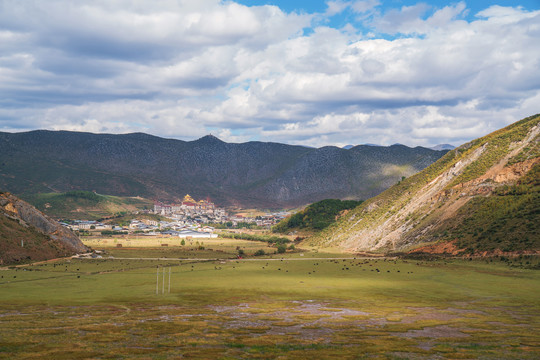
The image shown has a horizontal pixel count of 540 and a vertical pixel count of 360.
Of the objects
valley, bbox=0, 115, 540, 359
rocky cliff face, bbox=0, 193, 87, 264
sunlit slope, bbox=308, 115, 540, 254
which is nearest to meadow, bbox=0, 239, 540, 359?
valley, bbox=0, 115, 540, 359

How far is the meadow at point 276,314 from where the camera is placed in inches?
1025

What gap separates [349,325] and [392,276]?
35.4 m

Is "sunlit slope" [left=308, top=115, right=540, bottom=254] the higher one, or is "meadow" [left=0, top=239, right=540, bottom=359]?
"sunlit slope" [left=308, top=115, right=540, bottom=254]

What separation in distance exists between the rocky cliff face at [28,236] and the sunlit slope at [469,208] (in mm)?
71281

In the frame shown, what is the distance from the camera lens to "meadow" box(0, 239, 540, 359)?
85.4ft

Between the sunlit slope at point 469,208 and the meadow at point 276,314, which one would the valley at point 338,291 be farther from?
the sunlit slope at point 469,208

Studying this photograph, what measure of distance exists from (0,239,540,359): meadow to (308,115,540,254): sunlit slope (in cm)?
1250

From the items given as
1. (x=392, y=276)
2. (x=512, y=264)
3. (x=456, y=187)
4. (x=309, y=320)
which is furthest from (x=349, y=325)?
(x=456, y=187)

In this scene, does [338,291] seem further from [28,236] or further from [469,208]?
[28,236]

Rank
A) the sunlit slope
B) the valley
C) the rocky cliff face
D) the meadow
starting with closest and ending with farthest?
1. the meadow
2. the valley
3. the sunlit slope
4. the rocky cliff face

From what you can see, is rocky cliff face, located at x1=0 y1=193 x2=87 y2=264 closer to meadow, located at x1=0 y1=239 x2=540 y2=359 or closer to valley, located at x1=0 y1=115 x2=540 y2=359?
valley, located at x1=0 y1=115 x2=540 y2=359

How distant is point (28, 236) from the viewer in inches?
3893

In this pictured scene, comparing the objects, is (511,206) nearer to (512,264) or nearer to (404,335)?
(512,264)

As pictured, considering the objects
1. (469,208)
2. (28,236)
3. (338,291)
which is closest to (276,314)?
(338,291)
